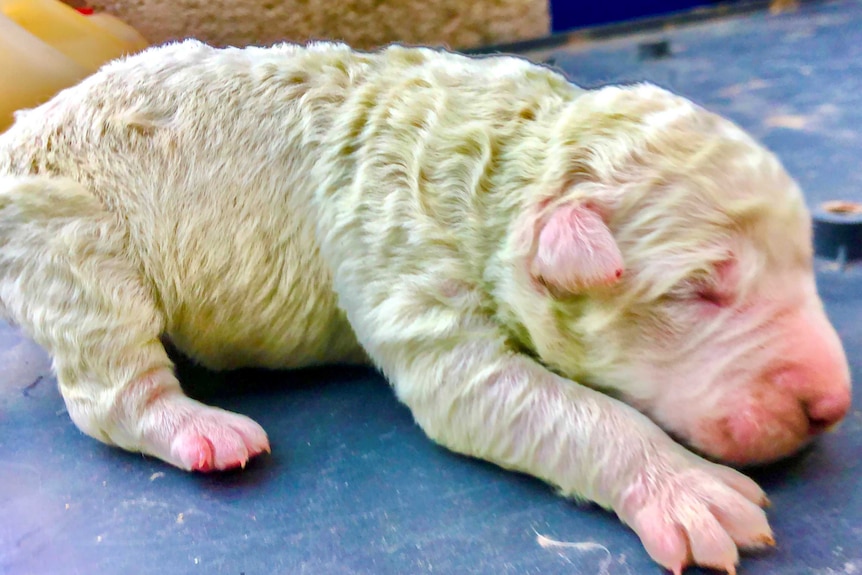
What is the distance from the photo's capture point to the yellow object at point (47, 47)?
382 centimetres

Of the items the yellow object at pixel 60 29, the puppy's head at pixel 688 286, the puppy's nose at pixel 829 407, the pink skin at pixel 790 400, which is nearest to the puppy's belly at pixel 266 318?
the puppy's head at pixel 688 286

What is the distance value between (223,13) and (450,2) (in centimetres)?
175

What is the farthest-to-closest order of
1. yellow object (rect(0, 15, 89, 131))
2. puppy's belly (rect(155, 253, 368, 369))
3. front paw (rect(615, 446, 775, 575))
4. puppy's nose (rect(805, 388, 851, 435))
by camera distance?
yellow object (rect(0, 15, 89, 131))
puppy's belly (rect(155, 253, 368, 369))
puppy's nose (rect(805, 388, 851, 435))
front paw (rect(615, 446, 775, 575))

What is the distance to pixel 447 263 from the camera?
6.40ft

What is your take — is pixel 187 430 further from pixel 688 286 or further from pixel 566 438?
pixel 688 286

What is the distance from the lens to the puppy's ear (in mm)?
1615

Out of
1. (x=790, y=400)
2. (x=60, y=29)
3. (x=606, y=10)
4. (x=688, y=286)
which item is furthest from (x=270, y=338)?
(x=606, y=10)

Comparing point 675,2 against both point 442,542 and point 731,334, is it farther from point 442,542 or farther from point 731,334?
point 442,542

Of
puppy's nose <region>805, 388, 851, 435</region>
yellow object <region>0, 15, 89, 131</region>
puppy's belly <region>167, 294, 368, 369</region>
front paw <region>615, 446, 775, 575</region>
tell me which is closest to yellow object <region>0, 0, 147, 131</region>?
yellow object <region>0, 15, 89, 131</region>

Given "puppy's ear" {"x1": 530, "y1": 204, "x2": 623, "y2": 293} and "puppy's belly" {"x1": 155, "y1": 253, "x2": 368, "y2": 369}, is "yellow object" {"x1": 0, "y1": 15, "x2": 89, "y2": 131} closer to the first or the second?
"puppy's belly" {"x1": 155, "y1": 253, "x2": 368, "y2": 369}

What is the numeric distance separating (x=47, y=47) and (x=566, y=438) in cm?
385

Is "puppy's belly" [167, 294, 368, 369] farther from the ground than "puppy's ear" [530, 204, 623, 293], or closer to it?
closer to it

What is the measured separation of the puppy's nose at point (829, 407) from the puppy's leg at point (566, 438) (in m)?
0.21

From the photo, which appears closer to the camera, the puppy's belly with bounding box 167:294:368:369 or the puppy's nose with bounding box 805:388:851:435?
the puppy's nose with bounding box 805:388:851:435
